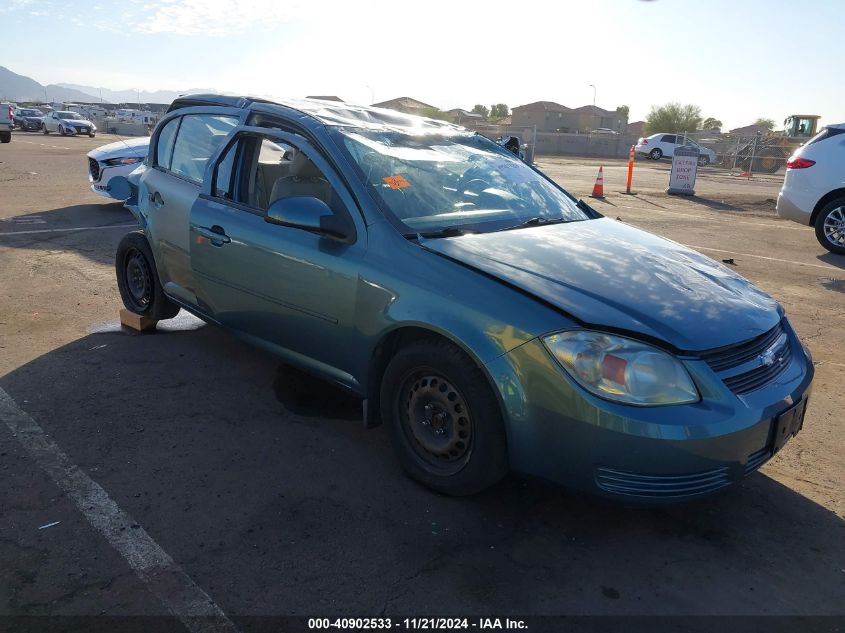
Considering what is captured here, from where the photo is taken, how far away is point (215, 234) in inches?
164

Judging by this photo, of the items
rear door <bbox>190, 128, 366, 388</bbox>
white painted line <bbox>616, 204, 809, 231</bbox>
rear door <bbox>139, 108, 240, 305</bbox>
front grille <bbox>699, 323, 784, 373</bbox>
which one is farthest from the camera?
white painted line <bbox>616, 204, 809, 231</bbox>

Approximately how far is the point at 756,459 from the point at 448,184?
6.71 ft

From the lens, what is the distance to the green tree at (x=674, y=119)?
227 ft

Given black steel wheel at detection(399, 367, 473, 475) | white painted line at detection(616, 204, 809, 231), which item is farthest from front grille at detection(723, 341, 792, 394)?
white painted line at detection(616, 204, 809, 231)

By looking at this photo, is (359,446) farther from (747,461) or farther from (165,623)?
(747,461)

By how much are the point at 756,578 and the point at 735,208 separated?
1444 centimetres

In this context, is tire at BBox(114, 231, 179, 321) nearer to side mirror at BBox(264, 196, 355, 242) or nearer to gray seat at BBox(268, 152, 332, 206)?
gray seat at BBox(268, 152, 332, 206)

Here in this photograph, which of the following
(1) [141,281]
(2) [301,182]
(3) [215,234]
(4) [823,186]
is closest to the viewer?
(2) [301,182]

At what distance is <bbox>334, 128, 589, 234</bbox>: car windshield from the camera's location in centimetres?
352

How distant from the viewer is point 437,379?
3088 mm

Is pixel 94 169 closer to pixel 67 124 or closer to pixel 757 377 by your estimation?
pixel 757 377

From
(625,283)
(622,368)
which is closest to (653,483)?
(622,368)

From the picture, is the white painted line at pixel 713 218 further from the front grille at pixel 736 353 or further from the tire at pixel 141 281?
the tire at pixel 141 281

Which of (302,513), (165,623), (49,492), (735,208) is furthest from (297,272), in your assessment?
(735,208)
